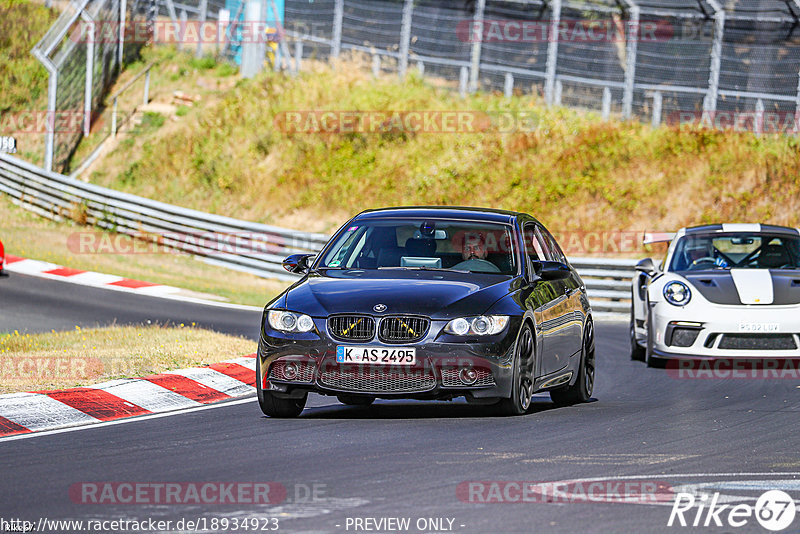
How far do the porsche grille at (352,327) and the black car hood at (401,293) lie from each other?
0.17 ft

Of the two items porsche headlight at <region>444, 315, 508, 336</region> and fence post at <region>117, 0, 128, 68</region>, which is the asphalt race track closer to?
porsche headlight at <region>444, 315, 508, 336</region>

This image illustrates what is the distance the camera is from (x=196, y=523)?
5.73 m

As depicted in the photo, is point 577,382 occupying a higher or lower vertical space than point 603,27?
lower

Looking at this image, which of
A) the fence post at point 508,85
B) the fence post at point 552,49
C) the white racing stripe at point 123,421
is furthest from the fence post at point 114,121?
the white racing stripe at point 123,421

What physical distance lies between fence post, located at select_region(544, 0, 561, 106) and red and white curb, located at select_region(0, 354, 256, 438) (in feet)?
59.3

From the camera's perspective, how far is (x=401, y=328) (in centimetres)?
884

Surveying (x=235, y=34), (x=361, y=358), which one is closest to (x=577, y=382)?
(x=361, y=358)

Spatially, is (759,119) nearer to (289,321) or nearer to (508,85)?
(508,85)

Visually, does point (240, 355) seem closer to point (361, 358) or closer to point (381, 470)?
point (361, 358)

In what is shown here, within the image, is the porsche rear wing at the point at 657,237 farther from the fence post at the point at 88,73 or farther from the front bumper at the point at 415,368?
the fence post at the point at 88,73

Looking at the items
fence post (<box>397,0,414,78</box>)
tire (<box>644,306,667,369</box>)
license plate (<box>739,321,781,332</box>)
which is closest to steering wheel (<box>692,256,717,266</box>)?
tire (<box>644,306,667,369</box>)

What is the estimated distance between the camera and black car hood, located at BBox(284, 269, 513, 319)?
8.88m

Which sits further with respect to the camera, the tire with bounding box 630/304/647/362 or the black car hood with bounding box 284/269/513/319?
the tire with bounding box 630/304/647/362

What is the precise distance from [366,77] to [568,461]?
91.4ft
